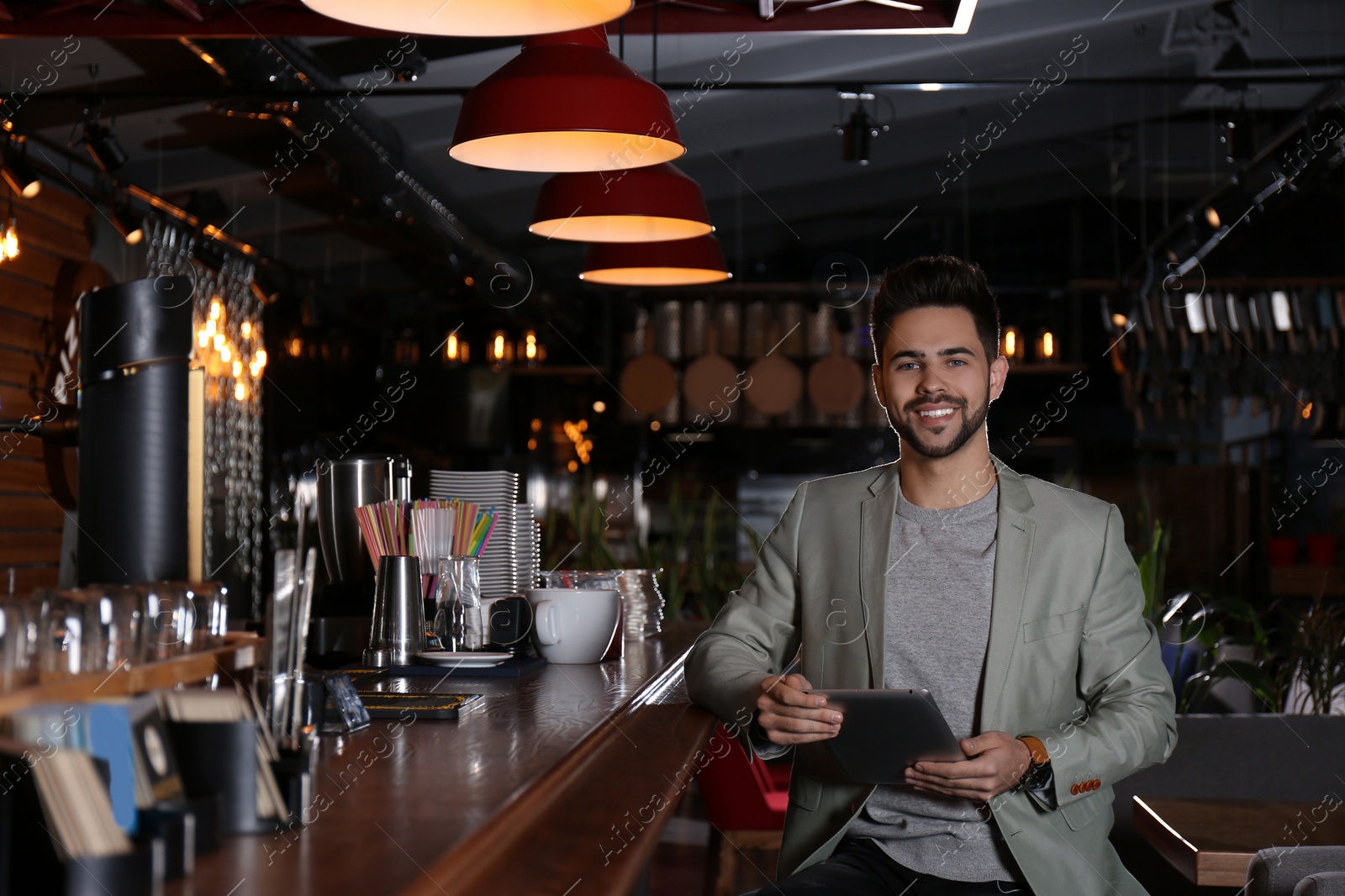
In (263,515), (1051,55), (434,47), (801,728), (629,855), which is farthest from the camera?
(263,515)

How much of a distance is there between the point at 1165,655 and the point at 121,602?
337cm

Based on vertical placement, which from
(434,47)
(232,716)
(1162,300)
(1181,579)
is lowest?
(1181,579)

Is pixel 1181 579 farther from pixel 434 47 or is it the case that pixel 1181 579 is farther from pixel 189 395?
pixel 189 395

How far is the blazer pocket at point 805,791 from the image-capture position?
1986 mm

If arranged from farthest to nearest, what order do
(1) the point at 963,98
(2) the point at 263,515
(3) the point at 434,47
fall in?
(2) the point at 263,515, (1) the point at 963,98, (3) the point at 434,47

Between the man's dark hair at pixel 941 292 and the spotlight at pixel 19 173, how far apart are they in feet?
16.1

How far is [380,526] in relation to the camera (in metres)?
2.22

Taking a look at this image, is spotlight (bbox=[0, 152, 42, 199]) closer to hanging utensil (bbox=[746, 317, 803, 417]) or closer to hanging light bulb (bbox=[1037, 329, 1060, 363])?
hanging utensil (bbox=[746, 317, 803, 417])

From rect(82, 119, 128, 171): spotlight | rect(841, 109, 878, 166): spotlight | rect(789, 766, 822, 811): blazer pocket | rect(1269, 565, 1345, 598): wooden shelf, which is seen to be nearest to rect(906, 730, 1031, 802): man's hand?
rect(789, 766, 822, 811): blazer pocket

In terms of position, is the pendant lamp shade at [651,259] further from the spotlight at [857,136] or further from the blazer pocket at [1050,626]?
the spotlight at [857,136]

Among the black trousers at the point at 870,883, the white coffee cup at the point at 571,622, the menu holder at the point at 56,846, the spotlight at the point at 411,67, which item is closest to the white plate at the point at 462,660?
the white coffee cup at the point at 571,622

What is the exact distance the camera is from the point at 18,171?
568 cm

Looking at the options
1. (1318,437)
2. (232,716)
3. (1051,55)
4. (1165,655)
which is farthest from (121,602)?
(1318,437)

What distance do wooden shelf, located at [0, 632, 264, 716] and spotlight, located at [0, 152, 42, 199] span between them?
474 centimetres
